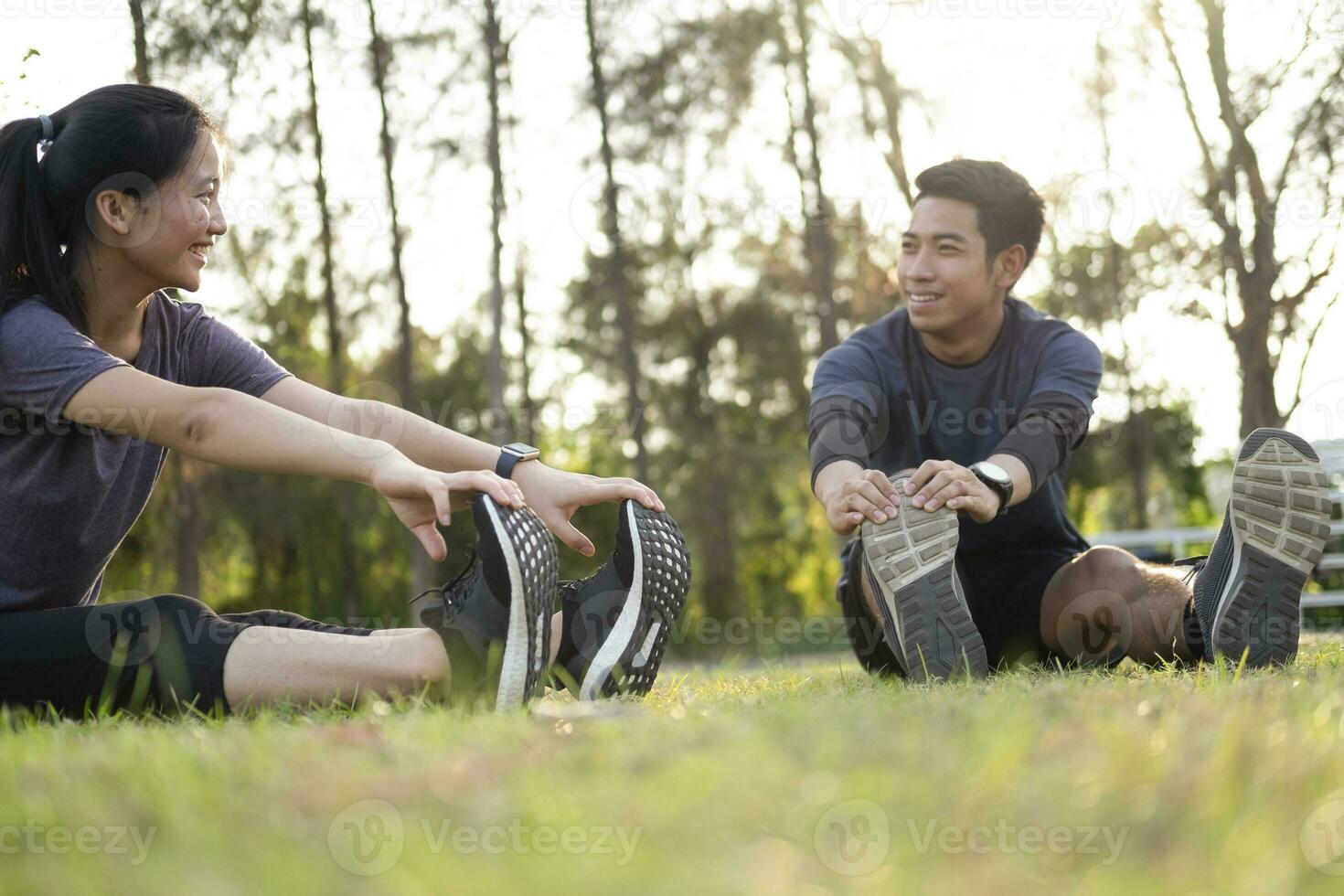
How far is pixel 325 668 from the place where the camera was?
8.16ft

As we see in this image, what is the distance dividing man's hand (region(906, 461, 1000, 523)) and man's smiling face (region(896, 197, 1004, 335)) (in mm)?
929

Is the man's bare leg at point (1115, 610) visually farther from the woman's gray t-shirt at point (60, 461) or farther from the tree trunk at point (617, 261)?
the tree trunk at point (617, 261)

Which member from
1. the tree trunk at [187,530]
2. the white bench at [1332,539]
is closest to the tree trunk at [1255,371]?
the white bench at [1332,539]

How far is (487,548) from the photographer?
2316 millimetres

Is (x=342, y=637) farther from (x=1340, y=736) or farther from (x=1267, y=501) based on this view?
(x=1267, y=501)

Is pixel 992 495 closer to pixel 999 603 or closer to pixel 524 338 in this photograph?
pixel 999 603

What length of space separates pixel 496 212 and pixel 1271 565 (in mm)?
14060

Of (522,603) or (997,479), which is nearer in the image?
(522,603)

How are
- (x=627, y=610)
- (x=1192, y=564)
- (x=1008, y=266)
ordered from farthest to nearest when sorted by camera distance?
(x=1008, y=266) → (x=1192, y=564) → (x=627, y=610)

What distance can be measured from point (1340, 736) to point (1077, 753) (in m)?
0.37

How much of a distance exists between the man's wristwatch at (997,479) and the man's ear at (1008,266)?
104 centimetres

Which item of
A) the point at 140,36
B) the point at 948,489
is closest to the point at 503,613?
the point at 948,489

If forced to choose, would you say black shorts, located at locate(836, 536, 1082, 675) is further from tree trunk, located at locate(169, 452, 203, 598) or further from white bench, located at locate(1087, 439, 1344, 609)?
tree trunk, located at locate(169, 452, 203, 598)

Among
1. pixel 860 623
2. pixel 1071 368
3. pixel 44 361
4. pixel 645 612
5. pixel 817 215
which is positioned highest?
pixel 817 215
